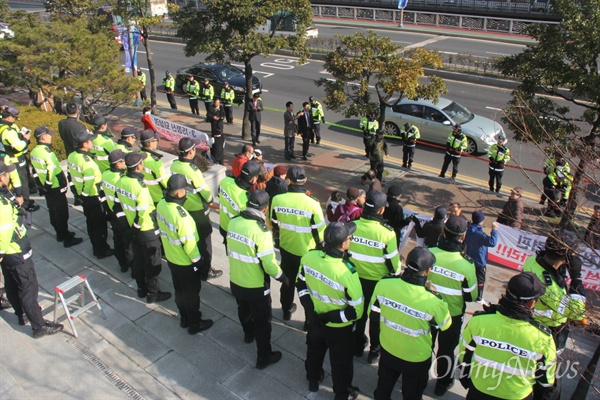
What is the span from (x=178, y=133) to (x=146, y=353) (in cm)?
936

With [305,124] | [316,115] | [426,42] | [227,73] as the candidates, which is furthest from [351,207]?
[426,42]

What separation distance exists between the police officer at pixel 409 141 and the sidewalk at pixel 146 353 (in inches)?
240

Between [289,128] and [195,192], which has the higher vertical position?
[195,192]

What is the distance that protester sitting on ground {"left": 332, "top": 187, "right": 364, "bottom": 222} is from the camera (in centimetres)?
761

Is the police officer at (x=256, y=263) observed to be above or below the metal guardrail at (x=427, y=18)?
below

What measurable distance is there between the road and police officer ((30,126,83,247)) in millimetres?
8744

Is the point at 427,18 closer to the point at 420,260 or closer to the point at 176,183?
the point at 176,183

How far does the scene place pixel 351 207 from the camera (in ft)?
25.1

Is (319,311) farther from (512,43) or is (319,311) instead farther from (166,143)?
(512,43)

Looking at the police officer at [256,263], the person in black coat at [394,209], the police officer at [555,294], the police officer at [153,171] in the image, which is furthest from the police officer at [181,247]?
the police officer at [555,294]

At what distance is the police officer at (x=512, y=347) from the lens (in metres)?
4.30

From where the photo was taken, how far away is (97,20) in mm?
17016

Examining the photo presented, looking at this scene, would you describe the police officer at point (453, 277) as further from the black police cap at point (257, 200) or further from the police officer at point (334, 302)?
Result: the black police cap at point (257, 200)

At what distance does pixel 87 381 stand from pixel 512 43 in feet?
97.4
